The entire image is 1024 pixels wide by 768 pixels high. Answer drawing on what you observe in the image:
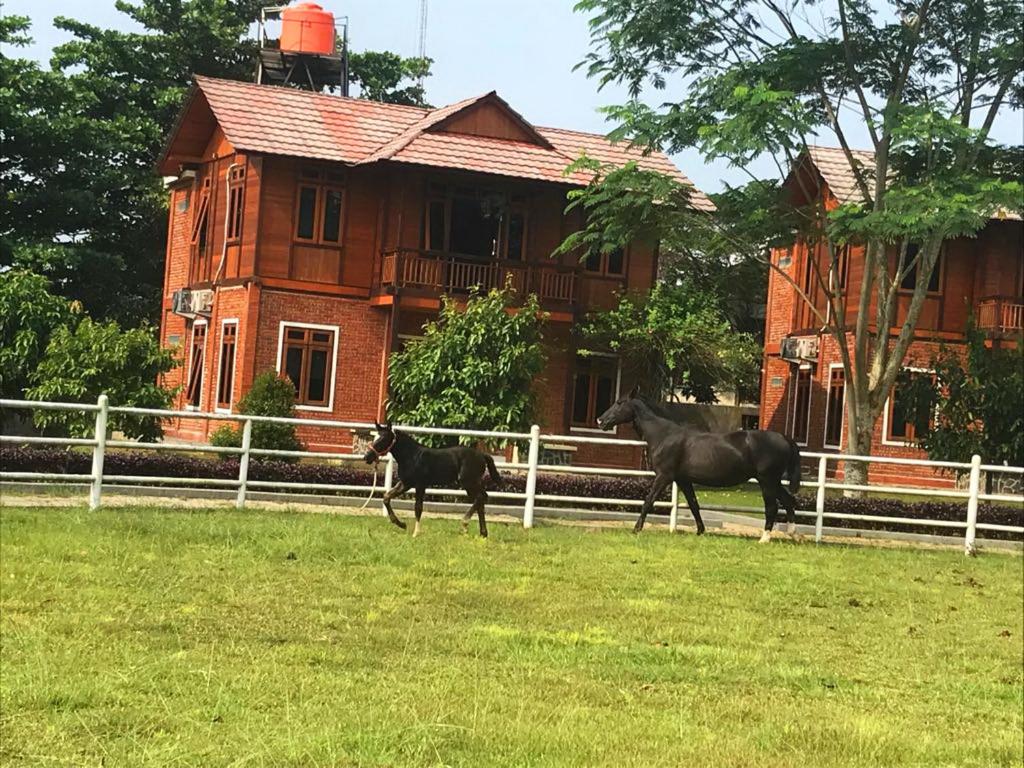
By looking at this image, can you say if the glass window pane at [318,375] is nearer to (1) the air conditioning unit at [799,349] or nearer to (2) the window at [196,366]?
(2) the window at [196,366]

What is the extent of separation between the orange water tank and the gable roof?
8230 millimetres

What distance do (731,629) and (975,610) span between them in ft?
10.2

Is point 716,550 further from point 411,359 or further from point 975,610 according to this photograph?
point 411,359

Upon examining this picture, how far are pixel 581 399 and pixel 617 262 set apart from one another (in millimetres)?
3213

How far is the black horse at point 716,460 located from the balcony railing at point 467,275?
11298mm

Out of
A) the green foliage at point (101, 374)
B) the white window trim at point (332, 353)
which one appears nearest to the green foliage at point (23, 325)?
the green foliage at point (101, 374)

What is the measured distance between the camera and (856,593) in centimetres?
1285

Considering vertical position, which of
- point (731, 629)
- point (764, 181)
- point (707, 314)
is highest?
point (764, 181)

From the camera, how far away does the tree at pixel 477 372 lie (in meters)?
23.8

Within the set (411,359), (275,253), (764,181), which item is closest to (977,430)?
(764,181)

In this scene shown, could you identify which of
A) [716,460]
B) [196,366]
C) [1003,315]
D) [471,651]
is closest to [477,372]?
[716,460]

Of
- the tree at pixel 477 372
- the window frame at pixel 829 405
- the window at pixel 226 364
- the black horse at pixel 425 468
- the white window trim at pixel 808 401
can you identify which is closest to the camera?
the black horse at pixel 425 468

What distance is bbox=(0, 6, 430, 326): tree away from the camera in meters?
36.4

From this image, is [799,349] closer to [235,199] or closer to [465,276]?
[465,276]
